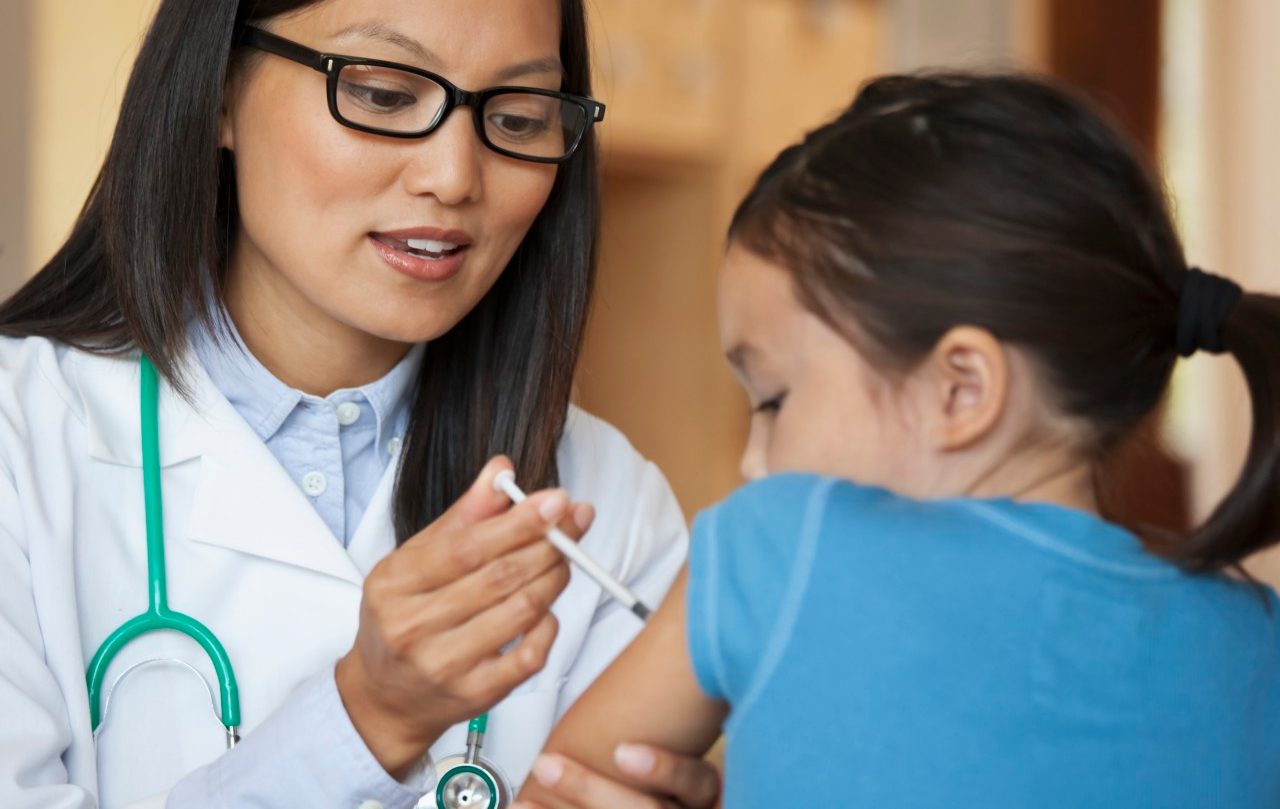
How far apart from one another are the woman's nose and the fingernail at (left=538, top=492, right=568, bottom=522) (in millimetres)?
426

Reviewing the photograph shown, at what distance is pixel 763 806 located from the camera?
86 centimetres

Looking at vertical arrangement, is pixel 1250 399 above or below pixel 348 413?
above

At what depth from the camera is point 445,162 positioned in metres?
1.28

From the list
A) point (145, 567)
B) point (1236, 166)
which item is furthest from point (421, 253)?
point (1236, 166)

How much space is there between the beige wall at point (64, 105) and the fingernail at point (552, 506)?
6.39 ft

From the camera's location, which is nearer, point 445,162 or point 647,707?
point 647,707

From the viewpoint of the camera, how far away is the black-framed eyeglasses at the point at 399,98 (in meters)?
1.26

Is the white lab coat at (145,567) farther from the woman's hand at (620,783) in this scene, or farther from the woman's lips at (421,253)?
the woman's hand at (620,783)

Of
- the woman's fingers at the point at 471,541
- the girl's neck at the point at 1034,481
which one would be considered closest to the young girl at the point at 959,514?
the girl's neck at the point at 1034,481

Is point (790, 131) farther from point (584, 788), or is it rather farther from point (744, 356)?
point (584, 788)

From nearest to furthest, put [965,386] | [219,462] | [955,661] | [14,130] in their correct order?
[955,661]
[965,386]
[219,462]
[14,130]

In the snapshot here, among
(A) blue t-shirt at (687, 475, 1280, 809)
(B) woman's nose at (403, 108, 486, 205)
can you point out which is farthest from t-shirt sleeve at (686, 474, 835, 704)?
(B) woman's nose at (403, 108, 486, 205)

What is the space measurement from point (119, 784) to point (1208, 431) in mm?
2756

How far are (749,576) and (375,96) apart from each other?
63 cm
